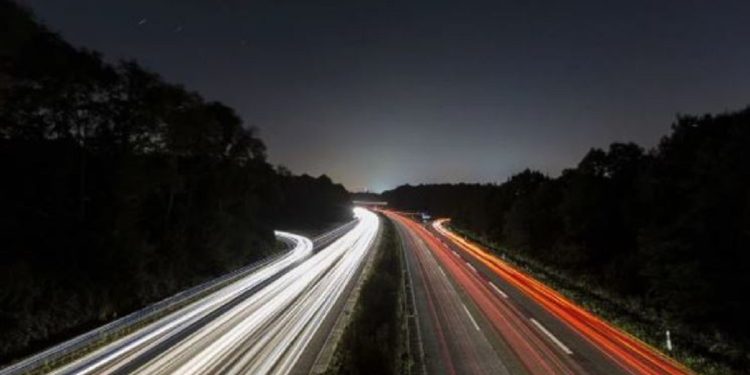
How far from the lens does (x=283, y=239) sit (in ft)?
319

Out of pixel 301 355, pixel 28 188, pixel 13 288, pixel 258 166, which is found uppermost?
pixel 258 166

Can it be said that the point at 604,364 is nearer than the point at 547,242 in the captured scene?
Yes

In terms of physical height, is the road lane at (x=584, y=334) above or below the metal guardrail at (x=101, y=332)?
above

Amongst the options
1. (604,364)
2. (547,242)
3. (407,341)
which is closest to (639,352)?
(604,364)

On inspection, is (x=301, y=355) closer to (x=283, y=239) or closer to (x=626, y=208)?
(x=626, y=208)

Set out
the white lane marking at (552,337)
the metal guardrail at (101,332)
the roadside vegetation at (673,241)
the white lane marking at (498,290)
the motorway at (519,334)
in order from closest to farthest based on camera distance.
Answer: the metal guardrail at (101,332) → the motorway at (519,334) → the white lane marking at (552,337) → the roadside vegetation at (673,241) → the white lane marking at (498,290)

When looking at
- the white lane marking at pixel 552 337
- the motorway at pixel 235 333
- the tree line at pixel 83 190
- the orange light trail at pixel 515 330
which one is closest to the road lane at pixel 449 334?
the orange light trail at pixel 515 330

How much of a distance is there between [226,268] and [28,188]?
25.4m

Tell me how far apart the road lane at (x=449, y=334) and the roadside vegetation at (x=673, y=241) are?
7.42m

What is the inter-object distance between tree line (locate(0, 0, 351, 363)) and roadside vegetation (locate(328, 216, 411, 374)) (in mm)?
13365

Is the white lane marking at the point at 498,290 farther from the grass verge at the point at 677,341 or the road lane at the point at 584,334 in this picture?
the grass verge at the point at 677,341

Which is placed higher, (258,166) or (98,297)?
(258,166)

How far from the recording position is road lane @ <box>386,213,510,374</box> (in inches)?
958

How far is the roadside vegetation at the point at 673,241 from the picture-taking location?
3697cm
